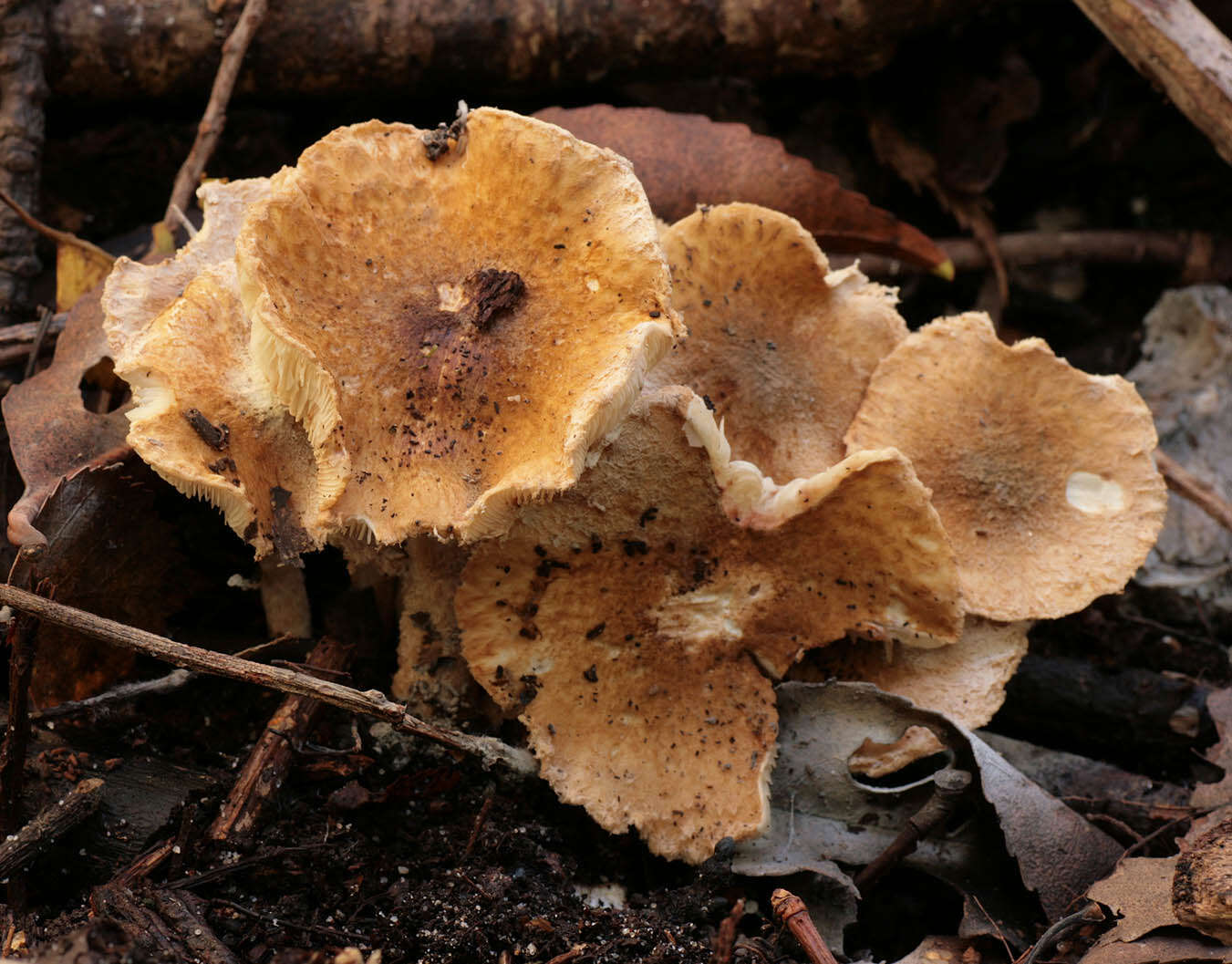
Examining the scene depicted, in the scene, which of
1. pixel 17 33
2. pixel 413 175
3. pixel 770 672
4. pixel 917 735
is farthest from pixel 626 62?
pixel 917 735

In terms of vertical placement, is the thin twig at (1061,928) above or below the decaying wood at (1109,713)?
above

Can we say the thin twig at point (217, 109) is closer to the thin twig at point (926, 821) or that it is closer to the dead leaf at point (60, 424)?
the dead leaf at point (60, 424)

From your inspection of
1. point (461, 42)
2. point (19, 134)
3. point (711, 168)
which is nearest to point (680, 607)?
point (711, 168)

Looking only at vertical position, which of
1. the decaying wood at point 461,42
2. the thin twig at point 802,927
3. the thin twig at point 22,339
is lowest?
the thin twig at point 802,927

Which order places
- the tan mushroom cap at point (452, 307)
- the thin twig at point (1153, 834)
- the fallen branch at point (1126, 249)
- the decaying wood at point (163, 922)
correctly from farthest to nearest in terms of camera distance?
the fallen branch at point (1126, 249), the thin twig at point (1153, 834), the tan mushroom cap at point (452, 307), the decaying wood at point (163, 922)

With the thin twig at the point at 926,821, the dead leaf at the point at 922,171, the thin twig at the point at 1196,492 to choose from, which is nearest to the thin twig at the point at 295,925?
the thin twig at the point at 926,821

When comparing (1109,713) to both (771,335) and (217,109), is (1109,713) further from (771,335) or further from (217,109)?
(217,109)

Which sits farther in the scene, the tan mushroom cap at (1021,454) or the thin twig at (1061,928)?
the tan mushroom cap at (1021,454)

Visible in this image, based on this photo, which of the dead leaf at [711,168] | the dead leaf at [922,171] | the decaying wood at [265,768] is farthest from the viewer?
the dead leaf at [922,171]
